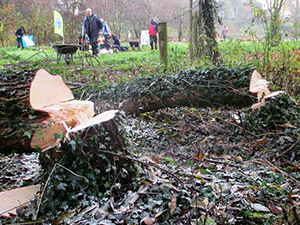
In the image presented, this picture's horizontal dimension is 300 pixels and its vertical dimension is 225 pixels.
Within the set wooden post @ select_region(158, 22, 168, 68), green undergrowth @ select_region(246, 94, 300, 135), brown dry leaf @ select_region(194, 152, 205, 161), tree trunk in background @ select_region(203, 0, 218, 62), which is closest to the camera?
brown dry leaf @ select_region(194, 152, 205, 161)

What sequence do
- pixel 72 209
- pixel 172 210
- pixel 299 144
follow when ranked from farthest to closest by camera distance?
Answer: pixel 299 144
pixel 72 209
pixel 172 210

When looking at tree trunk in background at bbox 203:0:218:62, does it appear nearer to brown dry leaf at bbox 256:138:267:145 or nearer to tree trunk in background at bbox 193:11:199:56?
tree trunk in background at bbox 193:11:199:56

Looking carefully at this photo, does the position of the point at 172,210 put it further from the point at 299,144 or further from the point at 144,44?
the point at 144,44

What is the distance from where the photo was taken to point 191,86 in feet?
12.4

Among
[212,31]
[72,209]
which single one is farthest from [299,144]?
[212,31]

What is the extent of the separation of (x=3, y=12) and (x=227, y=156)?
1852 centimetres

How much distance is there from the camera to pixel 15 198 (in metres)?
2.06

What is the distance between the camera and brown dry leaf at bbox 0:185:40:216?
199cm

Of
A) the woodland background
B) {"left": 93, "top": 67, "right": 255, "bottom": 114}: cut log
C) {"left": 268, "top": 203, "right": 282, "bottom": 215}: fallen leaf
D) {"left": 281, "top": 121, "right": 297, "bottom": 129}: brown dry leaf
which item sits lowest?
{"left": 268, "top": 203, "right": 282, "bottom": 215}: fallen leaf

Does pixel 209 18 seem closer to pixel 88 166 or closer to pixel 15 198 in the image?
pixel 88 166

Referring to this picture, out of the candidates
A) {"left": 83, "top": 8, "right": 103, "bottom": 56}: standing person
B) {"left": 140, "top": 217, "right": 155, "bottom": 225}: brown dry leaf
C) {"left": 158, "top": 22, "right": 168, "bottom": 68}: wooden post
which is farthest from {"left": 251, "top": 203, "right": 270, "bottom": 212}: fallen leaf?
{"left": 83, "top": 8, "right": 103, "bottom": 56}: standing person

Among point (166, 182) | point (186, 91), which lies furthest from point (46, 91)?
point (186, 91)

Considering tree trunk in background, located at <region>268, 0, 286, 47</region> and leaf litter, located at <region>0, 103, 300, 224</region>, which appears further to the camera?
tree trunk in background, located at <region>268, 0, 286, 47</region>

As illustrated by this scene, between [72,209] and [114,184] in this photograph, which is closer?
[72,209]
